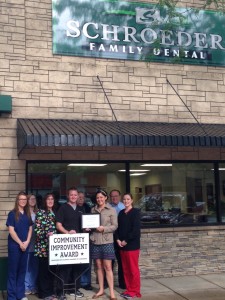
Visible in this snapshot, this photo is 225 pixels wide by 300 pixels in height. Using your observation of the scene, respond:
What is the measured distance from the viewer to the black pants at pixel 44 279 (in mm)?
7797

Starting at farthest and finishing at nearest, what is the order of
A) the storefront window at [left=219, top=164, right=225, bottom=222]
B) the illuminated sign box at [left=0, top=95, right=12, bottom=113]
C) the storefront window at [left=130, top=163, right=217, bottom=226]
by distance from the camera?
the storefront window at [left=219, top=164, right=225, bottom=222] → the storefront window at [left=130, top=163, right=217, bottom=226] → the illuminated sign box at [left=0, top=95, right=12, bottom=113]

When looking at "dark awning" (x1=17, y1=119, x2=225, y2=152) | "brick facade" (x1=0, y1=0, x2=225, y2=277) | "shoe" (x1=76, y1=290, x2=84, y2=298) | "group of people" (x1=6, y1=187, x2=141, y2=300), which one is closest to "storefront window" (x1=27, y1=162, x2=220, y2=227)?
"brick facade" (x1=0, y1=0, x2=225, y2=277)

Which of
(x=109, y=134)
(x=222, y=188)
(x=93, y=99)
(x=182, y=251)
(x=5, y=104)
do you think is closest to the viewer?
(x=109, y=134)

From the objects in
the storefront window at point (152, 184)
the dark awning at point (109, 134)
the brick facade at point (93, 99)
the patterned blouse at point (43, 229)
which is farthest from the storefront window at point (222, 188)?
the patterned blouse at point (43, 229)

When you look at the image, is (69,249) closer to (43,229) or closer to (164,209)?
(43,229)

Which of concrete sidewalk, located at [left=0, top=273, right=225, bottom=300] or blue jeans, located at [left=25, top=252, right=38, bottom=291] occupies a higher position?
blue jeans, located at [left=25, top=252, right=38, bottom=291]

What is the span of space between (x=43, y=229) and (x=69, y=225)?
46cm

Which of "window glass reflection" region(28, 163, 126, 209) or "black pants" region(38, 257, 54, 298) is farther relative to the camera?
"window glass reflection" region(28, 163, 126, 209)

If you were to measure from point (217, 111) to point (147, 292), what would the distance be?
4558mm

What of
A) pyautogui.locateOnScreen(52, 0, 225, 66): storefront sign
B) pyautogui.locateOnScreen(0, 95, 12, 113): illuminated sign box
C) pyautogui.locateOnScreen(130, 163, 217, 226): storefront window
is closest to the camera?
pyautogui.locateOnScreen(0, 95, 12, 113): illuminated sign box

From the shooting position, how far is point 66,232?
306 inches

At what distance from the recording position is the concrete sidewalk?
311 inches

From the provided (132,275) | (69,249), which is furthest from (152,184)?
(69,249)

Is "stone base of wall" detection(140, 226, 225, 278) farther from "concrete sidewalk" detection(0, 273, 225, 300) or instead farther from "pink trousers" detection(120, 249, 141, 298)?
"pink trousers" detection(120, 249, 141, 298)
